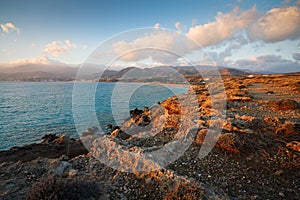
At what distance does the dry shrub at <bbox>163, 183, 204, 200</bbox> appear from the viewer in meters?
4.21

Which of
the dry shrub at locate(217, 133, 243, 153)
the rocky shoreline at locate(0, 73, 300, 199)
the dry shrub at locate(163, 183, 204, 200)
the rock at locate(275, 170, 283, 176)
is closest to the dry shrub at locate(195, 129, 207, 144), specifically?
the rocky shoreline at locate(0, 73, 300, 199)

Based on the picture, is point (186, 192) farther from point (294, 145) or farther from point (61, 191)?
point (294, 145)

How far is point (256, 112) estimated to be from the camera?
11.2 metres

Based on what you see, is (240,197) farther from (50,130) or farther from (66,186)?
(50,130)

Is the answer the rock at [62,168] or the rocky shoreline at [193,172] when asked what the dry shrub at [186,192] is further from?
the rock at [62,168]

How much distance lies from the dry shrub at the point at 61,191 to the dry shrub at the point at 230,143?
539cm

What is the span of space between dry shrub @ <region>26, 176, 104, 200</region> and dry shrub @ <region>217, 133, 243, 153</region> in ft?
17.7

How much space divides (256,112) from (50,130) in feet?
74.4

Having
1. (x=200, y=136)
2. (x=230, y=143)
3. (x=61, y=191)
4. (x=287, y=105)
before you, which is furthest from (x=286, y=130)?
(x=61, y=191)

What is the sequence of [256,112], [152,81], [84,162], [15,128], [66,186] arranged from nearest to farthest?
[66,186] < [84,162] < [256,112] < [15,128] < [152,81]

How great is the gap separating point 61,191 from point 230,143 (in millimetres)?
6425

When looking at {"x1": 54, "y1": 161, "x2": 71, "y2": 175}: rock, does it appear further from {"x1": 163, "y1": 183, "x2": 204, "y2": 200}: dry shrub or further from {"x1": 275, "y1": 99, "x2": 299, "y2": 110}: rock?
{"x1": 275, "y1": 99, "x2": 299, "y2": 110}: rock

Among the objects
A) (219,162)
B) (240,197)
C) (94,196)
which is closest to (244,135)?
(219,162)

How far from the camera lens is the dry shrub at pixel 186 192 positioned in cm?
421
